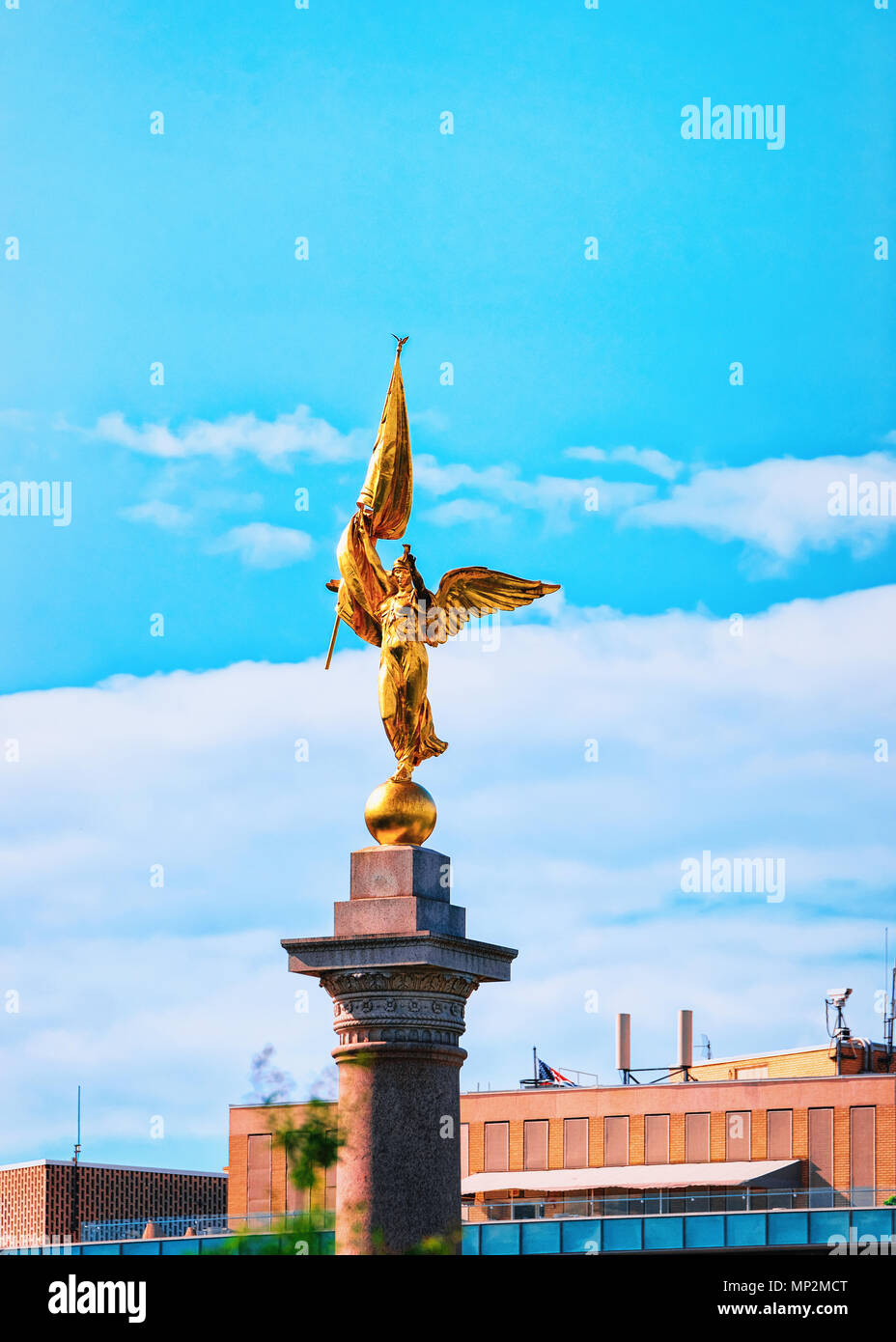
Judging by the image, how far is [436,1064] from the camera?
2781 cm

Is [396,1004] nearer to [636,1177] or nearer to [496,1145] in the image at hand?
[636,1177]

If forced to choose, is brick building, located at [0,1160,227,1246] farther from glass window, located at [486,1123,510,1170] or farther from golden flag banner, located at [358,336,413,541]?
golden flag banner, located at [358,336,413,541]

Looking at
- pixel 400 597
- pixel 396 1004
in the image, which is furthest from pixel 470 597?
pixel 396 1004

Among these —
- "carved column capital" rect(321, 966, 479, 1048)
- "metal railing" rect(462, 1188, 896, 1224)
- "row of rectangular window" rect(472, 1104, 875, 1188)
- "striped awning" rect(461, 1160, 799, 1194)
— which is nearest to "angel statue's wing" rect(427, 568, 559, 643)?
"carved column capital" rect(321, 966, 479, 1048)

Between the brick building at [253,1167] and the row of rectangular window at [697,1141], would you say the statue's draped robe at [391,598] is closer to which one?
the row of rectangular window at [697,1141]

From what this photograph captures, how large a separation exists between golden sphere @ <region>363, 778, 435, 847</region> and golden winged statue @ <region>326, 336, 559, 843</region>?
0.05 meters

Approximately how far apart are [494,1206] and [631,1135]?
88.0 ft

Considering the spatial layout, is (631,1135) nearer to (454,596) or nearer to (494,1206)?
(494,1206)

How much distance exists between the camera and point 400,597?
28.9 metres

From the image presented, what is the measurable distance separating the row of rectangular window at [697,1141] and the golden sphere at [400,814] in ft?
181

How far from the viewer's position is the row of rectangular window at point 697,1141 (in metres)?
81.2

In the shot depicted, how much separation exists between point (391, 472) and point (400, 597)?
1.57 m

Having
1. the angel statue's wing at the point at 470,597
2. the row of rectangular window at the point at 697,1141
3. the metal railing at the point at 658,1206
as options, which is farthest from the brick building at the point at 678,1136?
the angel statue's wing at the point at 470,597
